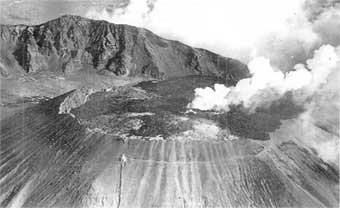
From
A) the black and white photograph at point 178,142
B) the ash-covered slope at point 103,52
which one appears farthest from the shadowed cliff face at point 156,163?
the ash-covered slope at point 103,52

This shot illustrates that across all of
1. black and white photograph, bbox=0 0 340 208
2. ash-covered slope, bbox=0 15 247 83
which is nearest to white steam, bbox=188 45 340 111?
black and white photograph, bbox=0 0 340 208

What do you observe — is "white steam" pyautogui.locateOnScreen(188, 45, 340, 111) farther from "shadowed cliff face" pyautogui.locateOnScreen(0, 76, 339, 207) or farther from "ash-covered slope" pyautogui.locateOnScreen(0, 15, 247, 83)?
"ash-covered slope" pyautogui.locateOnScreen(0, 15, 247, 83)

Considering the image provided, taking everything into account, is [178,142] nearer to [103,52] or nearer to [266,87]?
[266,87]

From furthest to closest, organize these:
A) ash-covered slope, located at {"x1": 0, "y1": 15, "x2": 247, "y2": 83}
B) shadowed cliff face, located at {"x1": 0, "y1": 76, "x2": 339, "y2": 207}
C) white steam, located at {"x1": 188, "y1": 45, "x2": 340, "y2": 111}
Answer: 1. ash-covered slope, located at {"x1": 0, "y1": 15, "x2": 247, "y2": 83}
2. white steam, located at {"x1": 188, "y1": 45, "x2": 340, "y2": 111}
3. shadowed cliff face, located at {"x1": 0, "y1": 76, "x2": 339, "y2": 207}

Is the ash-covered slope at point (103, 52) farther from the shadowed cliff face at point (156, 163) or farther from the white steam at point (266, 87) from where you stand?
the shadowed cliff face at point (156, 163)

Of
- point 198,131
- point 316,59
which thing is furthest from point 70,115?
point 316,59

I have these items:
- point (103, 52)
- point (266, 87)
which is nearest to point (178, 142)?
point (266, 87)
